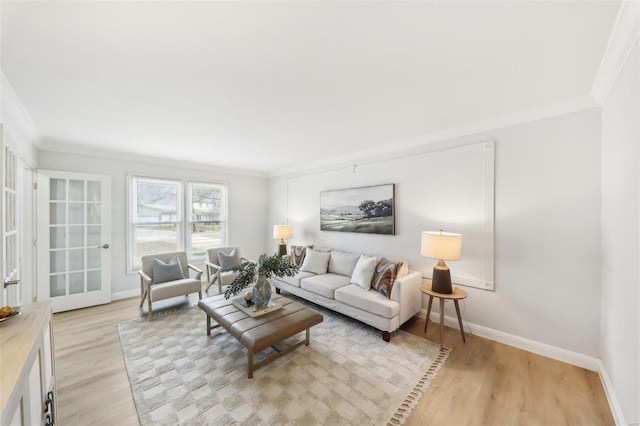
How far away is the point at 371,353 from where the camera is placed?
2480 millimetres

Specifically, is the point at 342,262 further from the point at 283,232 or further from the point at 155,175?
the point at 155,175

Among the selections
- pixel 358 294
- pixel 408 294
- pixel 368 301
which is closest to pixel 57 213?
pixel 358 294

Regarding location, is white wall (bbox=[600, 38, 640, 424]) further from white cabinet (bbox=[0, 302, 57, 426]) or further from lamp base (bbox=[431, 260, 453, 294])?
white cabinet (bbox=[0, 302, 57, 426])

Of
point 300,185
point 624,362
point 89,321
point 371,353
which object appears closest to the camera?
point 624,362

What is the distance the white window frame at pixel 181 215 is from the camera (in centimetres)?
412

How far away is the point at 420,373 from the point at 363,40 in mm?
2668

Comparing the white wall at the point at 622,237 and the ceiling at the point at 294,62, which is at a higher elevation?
the ceiling at the point at 294,62

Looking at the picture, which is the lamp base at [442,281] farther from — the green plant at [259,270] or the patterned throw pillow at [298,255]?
the patterned throw pillow at [298,255]

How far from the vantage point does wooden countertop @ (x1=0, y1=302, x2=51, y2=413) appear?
2.56 ft

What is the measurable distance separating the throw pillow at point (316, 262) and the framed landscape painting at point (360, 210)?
59cm

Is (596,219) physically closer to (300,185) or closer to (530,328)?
(530,328)

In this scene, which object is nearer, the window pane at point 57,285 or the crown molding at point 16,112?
the crown molding at point 16,112

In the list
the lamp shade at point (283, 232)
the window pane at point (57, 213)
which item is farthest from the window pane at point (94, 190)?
Result: the lamp shade at point (283, 232)

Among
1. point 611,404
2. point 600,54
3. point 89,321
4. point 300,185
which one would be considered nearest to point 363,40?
point 600,54
